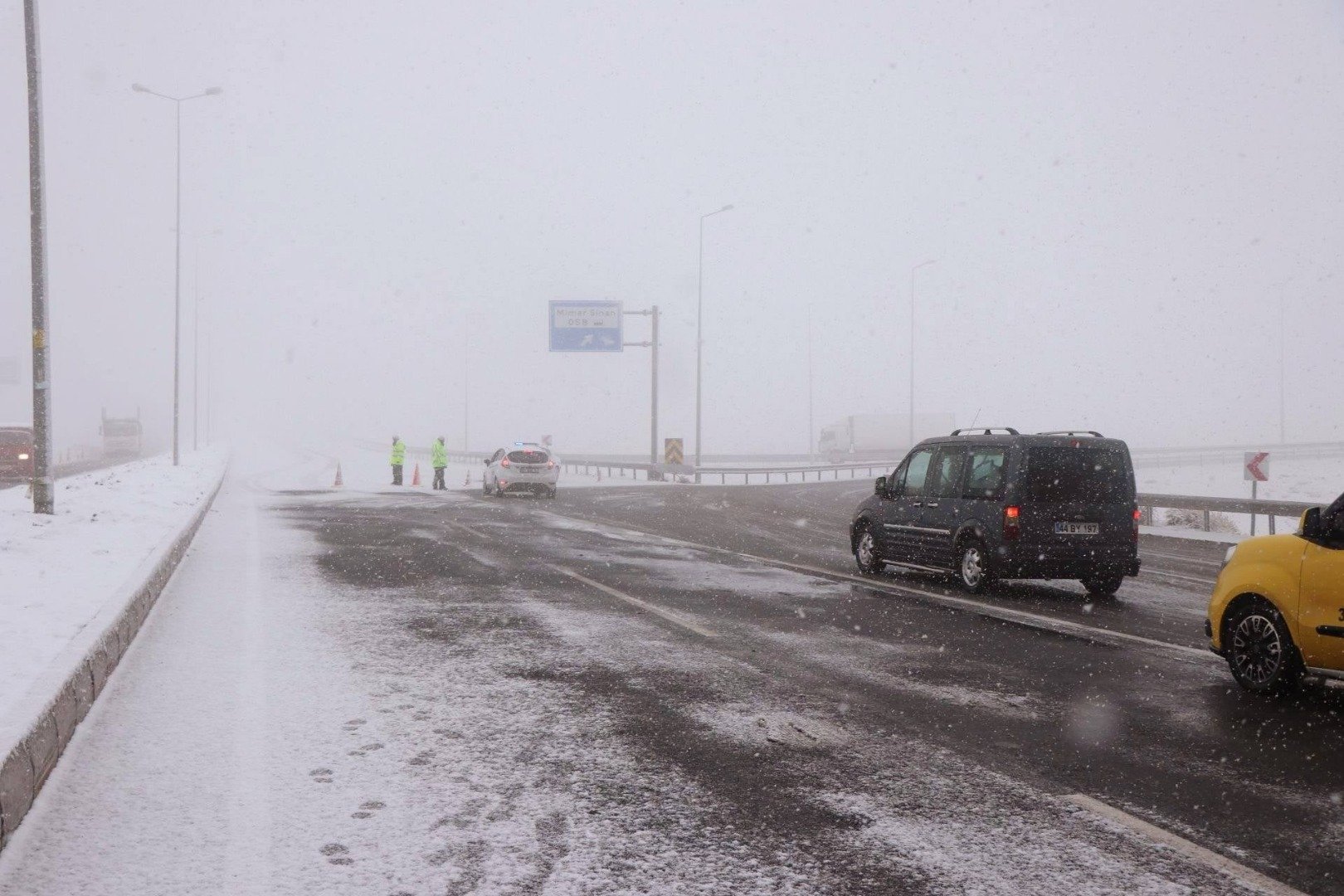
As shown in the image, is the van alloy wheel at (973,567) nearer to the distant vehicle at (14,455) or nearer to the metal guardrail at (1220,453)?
the distant vehicle at (14,455)

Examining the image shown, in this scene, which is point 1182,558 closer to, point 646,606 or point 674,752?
point 646,606

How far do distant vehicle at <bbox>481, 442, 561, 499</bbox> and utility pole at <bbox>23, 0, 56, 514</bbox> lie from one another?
14.8 m

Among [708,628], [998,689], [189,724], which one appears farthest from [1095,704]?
[189,724]

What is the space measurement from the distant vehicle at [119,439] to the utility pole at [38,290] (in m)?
48.0

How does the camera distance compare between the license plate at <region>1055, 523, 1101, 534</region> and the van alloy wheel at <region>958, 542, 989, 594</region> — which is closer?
the license plate at <region>1055, 523, 1101, 534</region>

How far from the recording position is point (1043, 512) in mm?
11242

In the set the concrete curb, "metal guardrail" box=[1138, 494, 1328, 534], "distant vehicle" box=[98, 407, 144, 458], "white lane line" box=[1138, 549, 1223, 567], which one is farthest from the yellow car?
"distant vehicle" box=[98, 407, 144, 458]

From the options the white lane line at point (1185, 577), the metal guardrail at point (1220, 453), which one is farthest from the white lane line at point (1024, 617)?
the metal guardrail at point (1220, 453)

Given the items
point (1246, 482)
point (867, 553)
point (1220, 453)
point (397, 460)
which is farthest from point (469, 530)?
point (1220, 453)

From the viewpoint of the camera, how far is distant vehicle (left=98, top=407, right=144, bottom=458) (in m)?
59.3

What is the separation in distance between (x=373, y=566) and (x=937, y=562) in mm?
6673

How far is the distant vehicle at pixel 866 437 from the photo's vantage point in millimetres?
70312

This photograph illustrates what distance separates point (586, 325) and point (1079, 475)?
35628 mm

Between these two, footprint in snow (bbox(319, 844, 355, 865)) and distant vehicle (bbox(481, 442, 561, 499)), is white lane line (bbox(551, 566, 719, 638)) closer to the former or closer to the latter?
footprint in snow (bbox(319, 844, 355, 865))
